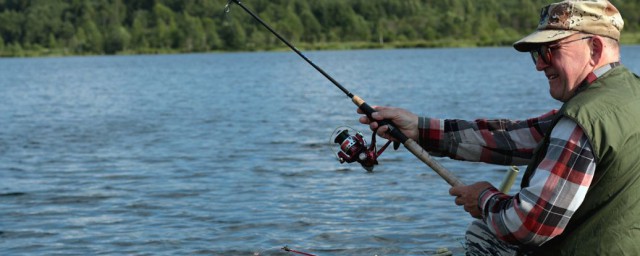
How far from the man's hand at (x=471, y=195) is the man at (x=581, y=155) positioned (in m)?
0.01

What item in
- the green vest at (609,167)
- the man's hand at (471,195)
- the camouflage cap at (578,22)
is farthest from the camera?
the man's hand at (471,195)

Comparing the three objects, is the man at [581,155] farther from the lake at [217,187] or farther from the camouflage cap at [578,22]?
the lake at [217,187]

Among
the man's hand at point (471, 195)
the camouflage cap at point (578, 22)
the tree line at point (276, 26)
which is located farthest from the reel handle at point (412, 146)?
the tree line at point (276, 26)

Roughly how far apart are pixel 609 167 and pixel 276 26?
152080mm

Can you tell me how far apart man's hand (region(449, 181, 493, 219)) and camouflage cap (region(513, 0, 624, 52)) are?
0.62m

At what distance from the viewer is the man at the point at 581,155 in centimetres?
377

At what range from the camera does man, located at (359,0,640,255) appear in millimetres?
3770

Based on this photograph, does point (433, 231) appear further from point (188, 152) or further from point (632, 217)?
point (188, 152)

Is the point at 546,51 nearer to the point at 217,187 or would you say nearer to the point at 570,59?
the point at 570,59

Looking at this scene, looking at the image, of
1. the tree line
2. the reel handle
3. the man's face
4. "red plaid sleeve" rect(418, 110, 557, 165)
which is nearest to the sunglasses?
the man's face

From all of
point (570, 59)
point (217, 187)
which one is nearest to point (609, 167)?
point (570, 59)

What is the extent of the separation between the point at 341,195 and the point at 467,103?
20.6 metres

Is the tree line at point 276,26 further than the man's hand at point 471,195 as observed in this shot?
Yes

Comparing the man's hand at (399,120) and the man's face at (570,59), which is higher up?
the man's face at (570,59)
